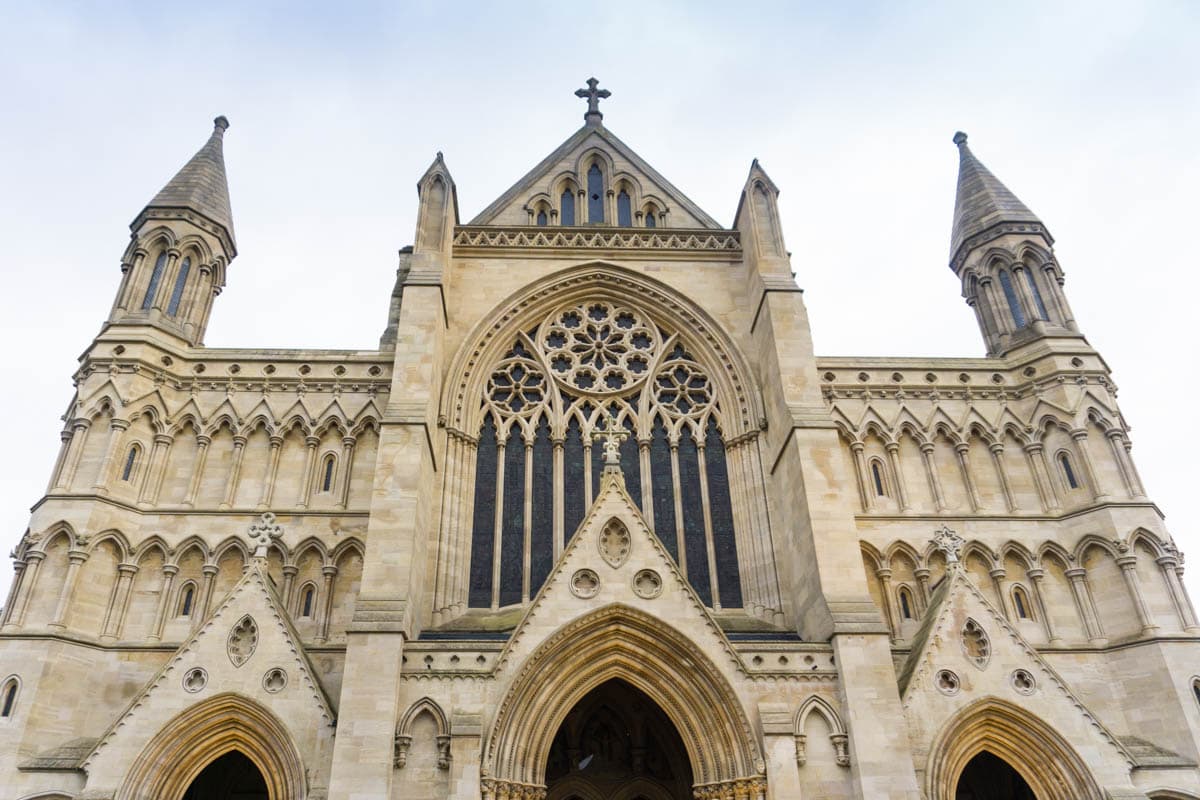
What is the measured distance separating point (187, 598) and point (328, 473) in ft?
11.9

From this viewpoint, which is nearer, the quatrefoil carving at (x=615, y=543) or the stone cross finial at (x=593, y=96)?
the quatrefoil carving at (x=615, y=543)

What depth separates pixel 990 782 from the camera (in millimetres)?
16281

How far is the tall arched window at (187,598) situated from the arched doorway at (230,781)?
2870 mm

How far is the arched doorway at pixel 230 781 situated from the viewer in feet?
51.5

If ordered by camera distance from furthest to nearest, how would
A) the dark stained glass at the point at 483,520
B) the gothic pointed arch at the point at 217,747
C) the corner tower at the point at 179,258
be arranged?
the corner tower at the point at 179,258 → the dark stained glass at the point at 483,520 → the gothic pointed arch at the point at 217,747

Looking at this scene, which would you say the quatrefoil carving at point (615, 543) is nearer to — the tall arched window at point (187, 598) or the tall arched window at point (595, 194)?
the tall arched window at point (187, 598)

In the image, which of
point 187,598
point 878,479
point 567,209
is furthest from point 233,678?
point 567,209

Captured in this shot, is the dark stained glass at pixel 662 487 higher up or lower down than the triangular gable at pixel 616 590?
higher up

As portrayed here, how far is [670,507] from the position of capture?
58.7ft

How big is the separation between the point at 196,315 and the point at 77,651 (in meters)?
8.19

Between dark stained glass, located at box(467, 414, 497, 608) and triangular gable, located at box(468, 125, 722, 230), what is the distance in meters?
6.48

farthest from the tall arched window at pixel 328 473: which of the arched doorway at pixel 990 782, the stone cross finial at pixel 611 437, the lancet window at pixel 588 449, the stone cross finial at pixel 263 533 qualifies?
the arched doorway at pixel 990 782

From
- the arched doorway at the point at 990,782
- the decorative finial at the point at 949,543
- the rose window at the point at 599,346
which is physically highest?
the rose window at the point at 599,346

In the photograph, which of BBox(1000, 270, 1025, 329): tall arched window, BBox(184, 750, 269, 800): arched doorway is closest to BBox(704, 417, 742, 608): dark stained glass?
BBox(1000, 270, 1025, 329): tall arched window
